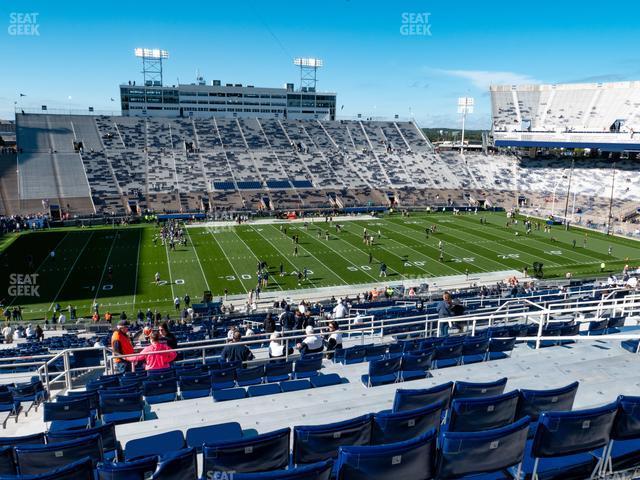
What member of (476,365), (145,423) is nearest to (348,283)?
(476,365)

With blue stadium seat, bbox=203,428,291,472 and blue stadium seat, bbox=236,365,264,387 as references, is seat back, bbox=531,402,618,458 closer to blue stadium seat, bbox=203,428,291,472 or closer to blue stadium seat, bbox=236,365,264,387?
blue stadium seat, bbox=203,428,291,472

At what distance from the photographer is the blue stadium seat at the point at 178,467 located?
3.80 metres

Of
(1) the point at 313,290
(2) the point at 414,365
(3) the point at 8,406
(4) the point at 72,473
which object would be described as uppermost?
(4) the point at 72,473

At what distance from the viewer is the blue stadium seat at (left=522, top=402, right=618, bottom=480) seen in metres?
4.37

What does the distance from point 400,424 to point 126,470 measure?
7.97ft

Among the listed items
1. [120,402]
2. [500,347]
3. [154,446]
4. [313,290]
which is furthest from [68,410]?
[313,290]

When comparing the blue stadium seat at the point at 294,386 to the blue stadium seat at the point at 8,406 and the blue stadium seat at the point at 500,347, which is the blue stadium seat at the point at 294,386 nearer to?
the blue stadium seat at the point at 500,347

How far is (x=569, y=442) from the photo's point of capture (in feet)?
14.7

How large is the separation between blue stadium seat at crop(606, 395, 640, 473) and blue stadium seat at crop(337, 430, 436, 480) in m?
2.02

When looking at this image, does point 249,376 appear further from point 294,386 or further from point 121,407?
point 121,407

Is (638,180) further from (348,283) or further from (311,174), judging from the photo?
(348,283)

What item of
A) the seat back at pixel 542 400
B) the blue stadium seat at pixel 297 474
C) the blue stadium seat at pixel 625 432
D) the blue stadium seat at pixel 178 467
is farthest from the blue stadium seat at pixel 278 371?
the blue stadium seat at pixel 625 432

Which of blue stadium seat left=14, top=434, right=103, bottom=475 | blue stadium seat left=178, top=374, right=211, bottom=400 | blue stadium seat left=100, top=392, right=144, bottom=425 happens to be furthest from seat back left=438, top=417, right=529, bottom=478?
blue stadium seat left=178, top=374, right=211, bottom=400

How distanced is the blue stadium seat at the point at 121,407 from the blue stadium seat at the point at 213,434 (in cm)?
159
